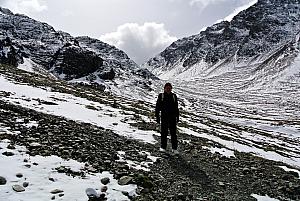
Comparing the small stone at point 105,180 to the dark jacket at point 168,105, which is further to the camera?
the dark jacket at point 168,105

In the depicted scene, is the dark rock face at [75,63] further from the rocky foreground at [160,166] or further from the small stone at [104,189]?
the small stone at [104,189]

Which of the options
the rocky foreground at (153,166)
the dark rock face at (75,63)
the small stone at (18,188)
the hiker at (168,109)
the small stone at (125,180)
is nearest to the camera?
the small stone at (18,188)

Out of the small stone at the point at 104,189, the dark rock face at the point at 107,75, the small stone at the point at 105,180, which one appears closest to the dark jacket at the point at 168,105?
the small stone at the point at 105,180

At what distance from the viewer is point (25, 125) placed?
1627 centimetres

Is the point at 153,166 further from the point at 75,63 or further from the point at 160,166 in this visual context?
the point at 75,63

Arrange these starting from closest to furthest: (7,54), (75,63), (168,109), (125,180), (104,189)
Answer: (104,189) → (125,180) → (168,109) → (7,54) → (75,63)

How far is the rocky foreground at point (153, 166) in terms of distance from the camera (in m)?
12.0

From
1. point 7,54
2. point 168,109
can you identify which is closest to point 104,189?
point 168,109

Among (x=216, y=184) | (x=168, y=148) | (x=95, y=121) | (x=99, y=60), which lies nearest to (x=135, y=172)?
(x=216, y=184)

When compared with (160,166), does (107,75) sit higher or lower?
higher

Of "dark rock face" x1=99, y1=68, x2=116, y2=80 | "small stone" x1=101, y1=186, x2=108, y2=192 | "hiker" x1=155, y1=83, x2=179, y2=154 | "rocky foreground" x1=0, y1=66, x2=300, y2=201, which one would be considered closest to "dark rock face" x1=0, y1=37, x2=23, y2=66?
"dark rock face" x1=99, y1=68, x2=116, y2=80

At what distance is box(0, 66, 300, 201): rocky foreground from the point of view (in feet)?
39.5

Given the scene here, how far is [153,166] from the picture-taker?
555 inches

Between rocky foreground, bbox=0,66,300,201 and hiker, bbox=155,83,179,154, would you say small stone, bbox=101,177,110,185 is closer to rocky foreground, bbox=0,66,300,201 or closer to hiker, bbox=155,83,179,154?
rocky foreground, bbox=0,66,300,201
